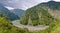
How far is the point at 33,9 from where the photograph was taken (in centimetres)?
5716

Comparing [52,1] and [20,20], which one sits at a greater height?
[52,1]

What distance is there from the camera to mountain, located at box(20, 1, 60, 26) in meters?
44.7

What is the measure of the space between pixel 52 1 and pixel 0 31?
55.0 meters

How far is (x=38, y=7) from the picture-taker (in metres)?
60.7

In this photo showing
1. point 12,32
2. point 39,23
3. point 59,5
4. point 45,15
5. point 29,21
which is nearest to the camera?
point 12,32

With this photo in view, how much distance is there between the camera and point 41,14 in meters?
53.6

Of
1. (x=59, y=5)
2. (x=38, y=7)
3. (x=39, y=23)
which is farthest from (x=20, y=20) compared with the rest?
(x=59, y=5)

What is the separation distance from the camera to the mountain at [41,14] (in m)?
44.7

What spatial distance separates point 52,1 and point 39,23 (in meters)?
25.8

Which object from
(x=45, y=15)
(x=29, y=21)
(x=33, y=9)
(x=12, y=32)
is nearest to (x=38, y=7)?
(x=33, y=9)

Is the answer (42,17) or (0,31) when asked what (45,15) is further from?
(0,31)

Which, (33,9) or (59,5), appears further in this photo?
(59,5)

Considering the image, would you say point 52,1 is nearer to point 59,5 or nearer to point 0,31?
point 59,5

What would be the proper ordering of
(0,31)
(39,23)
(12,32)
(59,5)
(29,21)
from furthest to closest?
1. (59,5)
2. (29,21)
3. (39,23)
4. (12,32)
5. (0,31)
